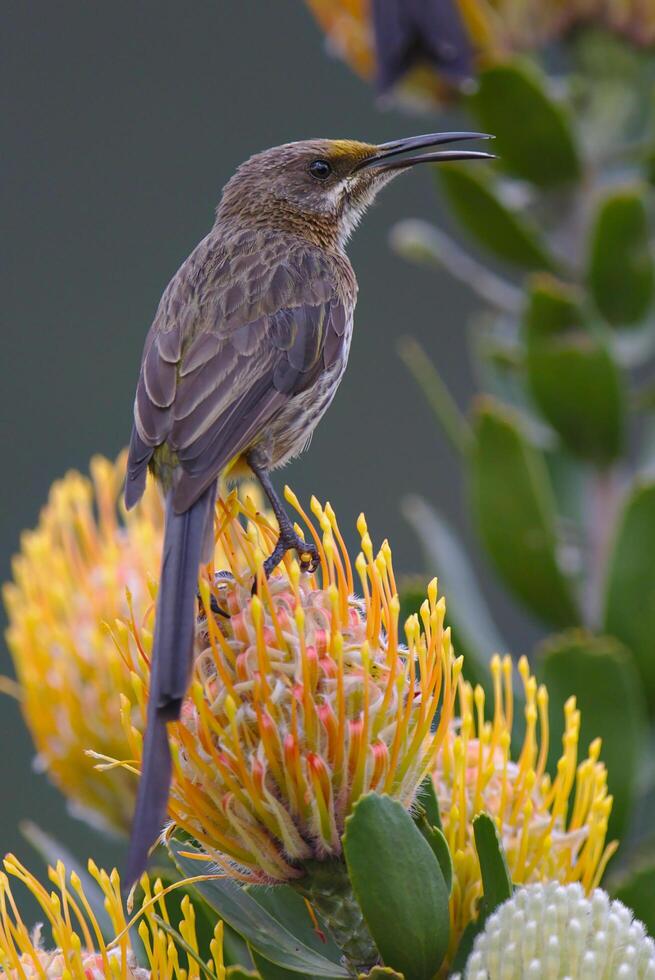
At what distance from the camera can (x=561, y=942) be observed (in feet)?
5.21

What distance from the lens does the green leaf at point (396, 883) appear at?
161cm

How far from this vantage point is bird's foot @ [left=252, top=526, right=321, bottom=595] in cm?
198

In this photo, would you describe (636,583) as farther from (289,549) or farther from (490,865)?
(490,865)

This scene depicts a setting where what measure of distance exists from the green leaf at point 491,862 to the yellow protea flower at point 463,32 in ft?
5.30

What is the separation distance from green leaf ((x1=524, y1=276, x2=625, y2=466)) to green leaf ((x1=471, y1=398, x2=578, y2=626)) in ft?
0.47

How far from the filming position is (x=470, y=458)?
281 cm

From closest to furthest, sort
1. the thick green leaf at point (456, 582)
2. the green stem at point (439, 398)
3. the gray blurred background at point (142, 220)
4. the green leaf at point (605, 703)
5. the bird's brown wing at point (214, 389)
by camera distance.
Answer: the bird's brown wing at point (214, 389), the green leaf at point (605, 703), the thick green leaf at point (456, 582), the green stem at point (439, 398), the gray blurred background at point (142, 220)

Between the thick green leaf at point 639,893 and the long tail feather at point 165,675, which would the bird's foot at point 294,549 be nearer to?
the long tail feather at point 165,675

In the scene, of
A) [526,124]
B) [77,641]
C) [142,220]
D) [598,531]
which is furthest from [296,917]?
[142,220]

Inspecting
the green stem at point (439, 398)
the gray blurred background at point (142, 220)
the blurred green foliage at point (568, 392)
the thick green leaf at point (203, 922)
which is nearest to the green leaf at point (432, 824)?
the thick green leaf at point (203, 922)

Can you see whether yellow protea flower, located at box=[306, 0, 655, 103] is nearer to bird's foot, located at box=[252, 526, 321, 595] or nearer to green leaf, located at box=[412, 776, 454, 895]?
bird's foot, located at box=[252, 526, 321, 595]

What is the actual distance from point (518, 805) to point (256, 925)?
39 cm

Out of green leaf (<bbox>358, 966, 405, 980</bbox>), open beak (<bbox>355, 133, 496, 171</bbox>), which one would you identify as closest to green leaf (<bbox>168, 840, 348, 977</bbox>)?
green leaf (<bbox>358, 966, 405, 980</bbox>)

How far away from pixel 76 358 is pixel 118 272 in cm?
73
